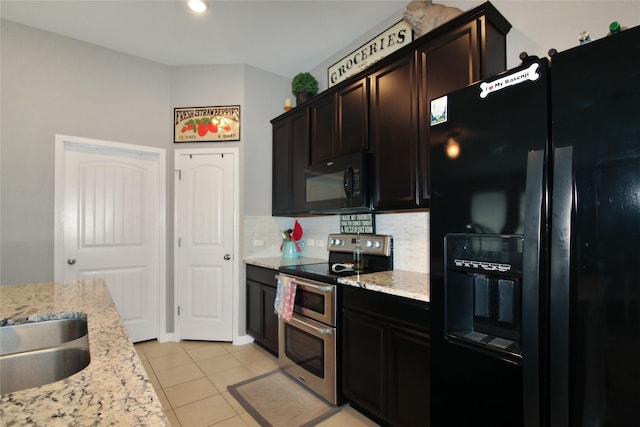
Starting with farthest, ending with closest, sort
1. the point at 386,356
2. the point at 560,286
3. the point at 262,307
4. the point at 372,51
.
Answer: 1. the point at 262,307
2. the point at 372,51
3. the point at 386,356
4. the point at 560,286

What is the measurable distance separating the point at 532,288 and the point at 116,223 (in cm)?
358

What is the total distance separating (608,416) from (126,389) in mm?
1248

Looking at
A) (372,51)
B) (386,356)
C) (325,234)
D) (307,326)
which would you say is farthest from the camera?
(325,234)

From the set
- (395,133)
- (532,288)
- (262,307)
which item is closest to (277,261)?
(262,307)

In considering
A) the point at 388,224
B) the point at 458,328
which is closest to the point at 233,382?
the point at 388,224

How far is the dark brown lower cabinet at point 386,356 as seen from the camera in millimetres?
1608

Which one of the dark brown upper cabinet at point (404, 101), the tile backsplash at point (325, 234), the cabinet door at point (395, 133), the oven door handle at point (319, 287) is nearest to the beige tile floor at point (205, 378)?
the oven door handle at point (319, 287)

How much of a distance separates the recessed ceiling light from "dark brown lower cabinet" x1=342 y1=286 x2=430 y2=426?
2.52 meters

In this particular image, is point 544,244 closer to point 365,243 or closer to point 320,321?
point 320,321

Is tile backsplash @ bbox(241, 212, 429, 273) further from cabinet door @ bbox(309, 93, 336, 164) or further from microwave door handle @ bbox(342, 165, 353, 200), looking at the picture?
cabinet door @ bbox(309, 93, 336, 164)

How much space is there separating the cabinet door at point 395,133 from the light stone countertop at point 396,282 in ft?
1.59

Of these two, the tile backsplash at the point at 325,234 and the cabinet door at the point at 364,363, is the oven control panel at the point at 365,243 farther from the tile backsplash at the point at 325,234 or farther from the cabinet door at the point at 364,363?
the cabinet door at the point at 364,363

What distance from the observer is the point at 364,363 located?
Result: 6.34 ft

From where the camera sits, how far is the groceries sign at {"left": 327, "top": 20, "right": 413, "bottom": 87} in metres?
2.45
